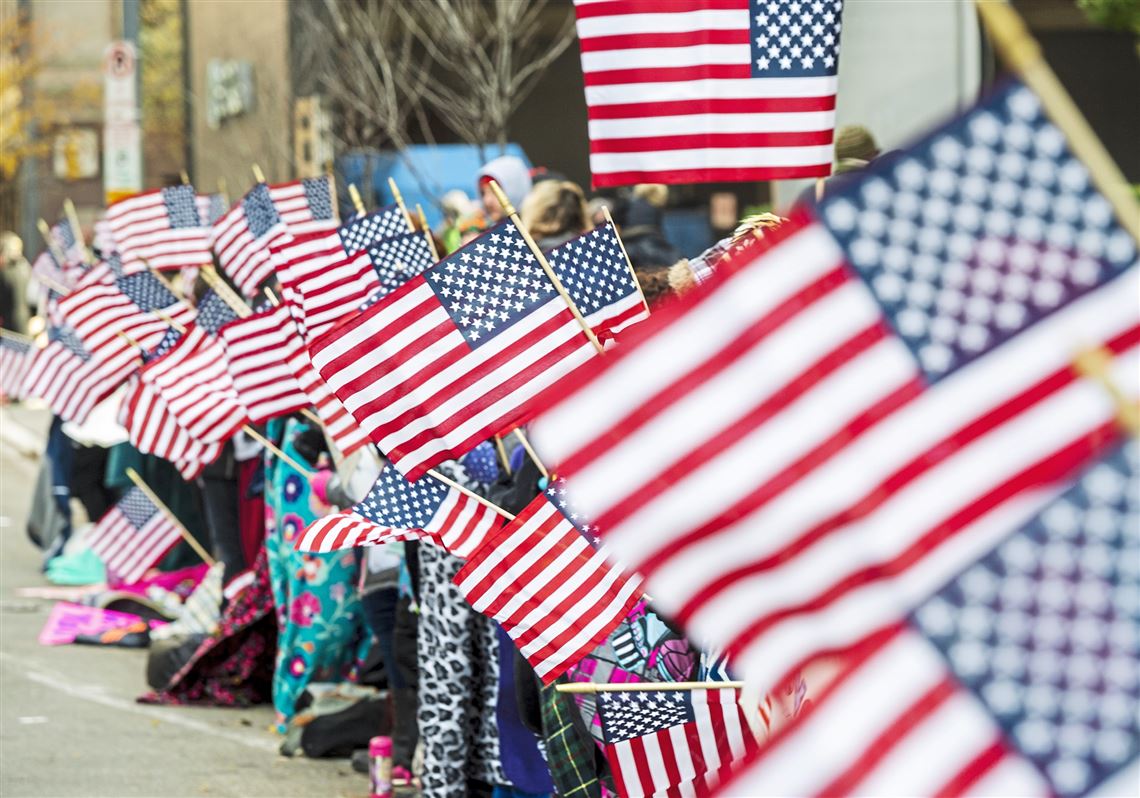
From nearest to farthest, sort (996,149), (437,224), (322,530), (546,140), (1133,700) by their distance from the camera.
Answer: (1133,700)
(996,149)
(322,530)
(437,224)
(546,140)

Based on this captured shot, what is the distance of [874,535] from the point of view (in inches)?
122

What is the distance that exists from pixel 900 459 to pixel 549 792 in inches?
167

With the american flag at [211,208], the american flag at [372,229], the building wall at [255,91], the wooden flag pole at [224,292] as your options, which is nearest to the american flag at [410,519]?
the american flag at [372,229]

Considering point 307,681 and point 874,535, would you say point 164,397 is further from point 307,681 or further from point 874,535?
point 874,535

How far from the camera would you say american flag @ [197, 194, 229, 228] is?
1283 centimetres

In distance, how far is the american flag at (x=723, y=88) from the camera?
609cm

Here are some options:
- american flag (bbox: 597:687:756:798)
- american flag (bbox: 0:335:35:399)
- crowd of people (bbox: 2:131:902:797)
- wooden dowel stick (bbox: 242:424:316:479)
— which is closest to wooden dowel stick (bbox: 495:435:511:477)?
crowd of people (bbox: 2:131:902:797)

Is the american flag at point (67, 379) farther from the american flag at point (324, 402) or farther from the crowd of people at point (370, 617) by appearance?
the american flag at point (324, 402)

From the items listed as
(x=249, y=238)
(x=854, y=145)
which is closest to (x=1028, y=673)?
(x=854, y=145)

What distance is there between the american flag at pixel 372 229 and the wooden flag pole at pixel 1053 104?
550 cm

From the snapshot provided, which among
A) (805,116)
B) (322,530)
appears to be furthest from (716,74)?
(322,530)

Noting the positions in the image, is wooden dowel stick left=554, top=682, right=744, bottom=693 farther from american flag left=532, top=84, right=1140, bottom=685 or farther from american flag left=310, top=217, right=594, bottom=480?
american flag left=532, top=84, right=1140, bottom=685

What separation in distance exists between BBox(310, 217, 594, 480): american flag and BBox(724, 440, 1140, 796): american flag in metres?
2.82

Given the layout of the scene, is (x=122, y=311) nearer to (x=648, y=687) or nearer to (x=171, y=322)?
(x=171, y=322)
